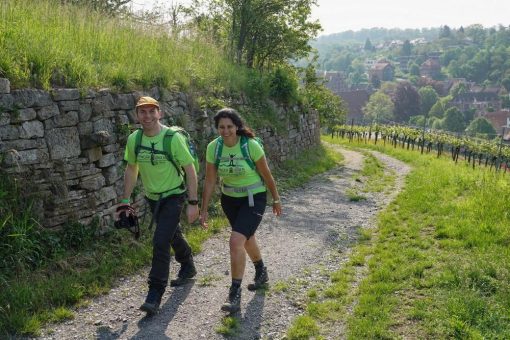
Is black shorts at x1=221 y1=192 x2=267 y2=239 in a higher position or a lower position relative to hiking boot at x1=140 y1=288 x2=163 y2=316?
higher

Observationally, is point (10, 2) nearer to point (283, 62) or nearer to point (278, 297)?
point (278, 297)

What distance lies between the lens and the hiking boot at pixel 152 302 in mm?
4715

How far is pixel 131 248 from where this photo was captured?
632cm

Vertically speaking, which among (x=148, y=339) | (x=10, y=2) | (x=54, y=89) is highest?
(x=10, y=2)

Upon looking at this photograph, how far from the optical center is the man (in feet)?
15.8

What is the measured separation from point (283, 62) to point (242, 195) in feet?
57.7

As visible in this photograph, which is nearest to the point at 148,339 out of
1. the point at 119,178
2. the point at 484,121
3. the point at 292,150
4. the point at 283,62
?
the point at 119,178

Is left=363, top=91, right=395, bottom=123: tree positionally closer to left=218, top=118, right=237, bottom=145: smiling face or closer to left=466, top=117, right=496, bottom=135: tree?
left=466, top=117, right=496, bottom=135: tree

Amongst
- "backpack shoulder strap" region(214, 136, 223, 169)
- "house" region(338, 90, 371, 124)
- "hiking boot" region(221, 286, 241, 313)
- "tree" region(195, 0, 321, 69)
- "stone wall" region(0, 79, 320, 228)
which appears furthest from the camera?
"house" region(338, 90, 371, 124)

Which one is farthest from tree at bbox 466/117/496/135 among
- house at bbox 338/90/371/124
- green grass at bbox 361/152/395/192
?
green grass at bbox 361/152/395/192

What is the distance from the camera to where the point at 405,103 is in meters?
116

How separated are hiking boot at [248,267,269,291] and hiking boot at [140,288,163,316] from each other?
121cm

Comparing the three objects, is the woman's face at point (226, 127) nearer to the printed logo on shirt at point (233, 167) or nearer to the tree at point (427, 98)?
the printed logo on shirt at point (233, 167)

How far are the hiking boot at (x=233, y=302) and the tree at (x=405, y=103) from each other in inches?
4512
